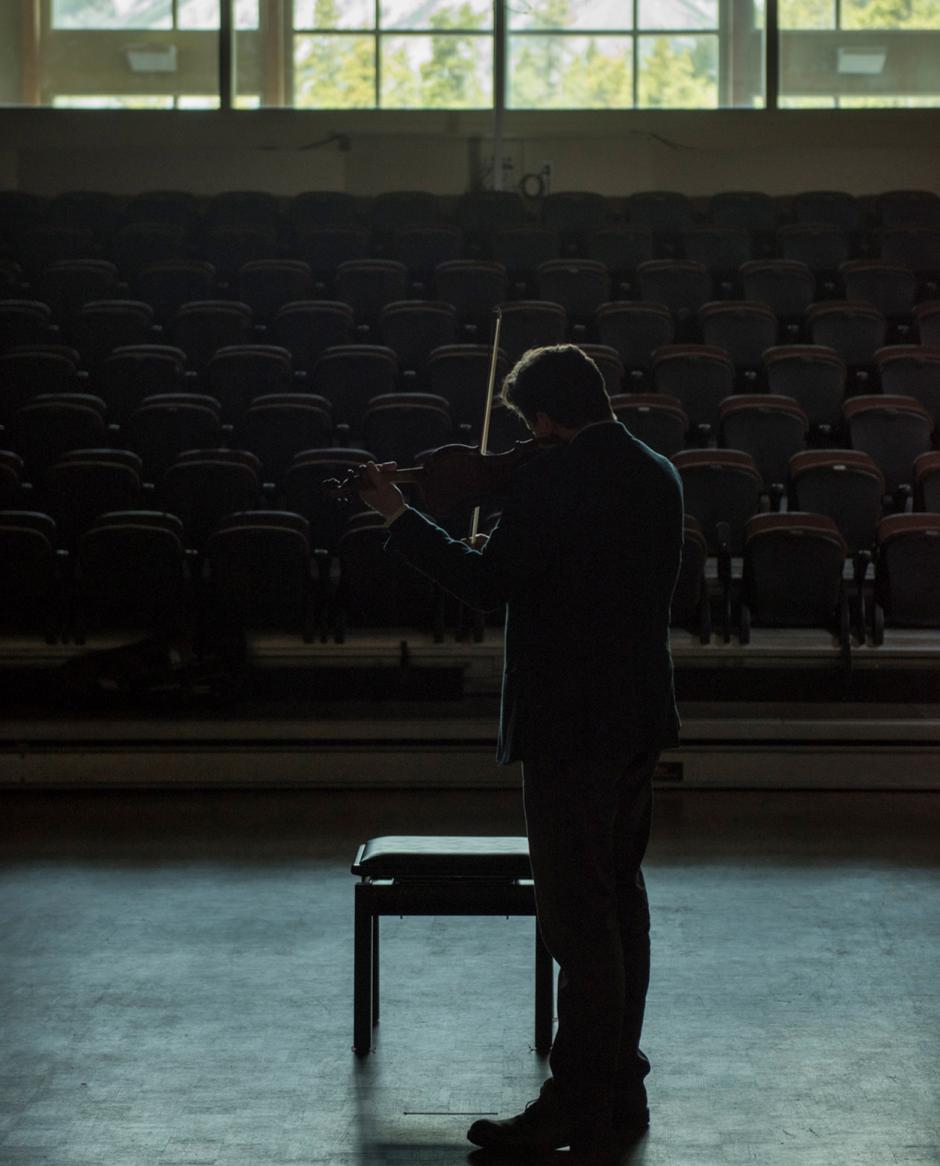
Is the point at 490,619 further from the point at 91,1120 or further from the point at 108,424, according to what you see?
the point at 91,1120

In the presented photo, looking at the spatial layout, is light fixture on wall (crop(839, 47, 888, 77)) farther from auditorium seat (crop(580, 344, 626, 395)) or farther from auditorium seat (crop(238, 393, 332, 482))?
auditorium seat (crop(238, 393, 332, 482))

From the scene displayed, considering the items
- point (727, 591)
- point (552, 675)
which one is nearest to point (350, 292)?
point (727, 591)

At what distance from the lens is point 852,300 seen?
27.5 feet

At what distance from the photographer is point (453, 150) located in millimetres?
10734

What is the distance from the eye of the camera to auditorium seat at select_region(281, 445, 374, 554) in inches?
244

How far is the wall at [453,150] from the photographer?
10711mm

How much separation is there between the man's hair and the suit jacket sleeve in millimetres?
157

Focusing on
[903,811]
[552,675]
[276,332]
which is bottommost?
[903,811]

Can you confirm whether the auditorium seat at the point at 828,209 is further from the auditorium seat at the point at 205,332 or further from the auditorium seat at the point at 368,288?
the auditorium seat at the point at 205,332

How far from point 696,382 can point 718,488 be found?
4.20ft

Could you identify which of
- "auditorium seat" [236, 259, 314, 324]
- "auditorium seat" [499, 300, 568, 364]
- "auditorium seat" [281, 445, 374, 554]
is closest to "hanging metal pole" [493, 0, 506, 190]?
"auditorium seat" [236, 259, 314, 324]

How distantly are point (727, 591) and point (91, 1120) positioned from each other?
3948 millimetres

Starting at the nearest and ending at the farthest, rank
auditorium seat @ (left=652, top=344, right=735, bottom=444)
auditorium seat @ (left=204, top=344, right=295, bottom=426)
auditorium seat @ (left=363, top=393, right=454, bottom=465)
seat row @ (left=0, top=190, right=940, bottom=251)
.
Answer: auditorium seat @ (left=363, top=393, right=454, bottom=465) → auditorium seat @ (left=652, top=344, right=735, bottom=444) → auditorium seat @ (left=204, top=344, right=295, bottom=426) → seat row @ (left=0, top=190, right=940, bottom=251)

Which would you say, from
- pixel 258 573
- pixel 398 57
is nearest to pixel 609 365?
pixel 258 573
